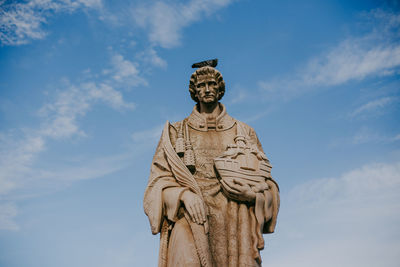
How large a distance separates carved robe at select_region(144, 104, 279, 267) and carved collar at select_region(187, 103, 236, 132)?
1.75 ft

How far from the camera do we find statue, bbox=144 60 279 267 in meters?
7.20

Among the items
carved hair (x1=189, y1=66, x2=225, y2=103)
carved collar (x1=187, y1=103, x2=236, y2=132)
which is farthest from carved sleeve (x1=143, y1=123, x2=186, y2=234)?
carved hair (x1=189, y1=66, x2=225, y2=103)

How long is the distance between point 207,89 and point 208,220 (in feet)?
8.80

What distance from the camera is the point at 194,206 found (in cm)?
728

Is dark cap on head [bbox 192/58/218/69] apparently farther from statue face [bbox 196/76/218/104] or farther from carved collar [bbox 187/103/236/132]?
carved collar [bbox 187/103/236/132]

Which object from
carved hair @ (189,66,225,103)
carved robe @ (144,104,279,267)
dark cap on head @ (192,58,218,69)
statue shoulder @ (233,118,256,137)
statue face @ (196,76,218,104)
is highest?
dark cap on head @ (192,58,218,69)

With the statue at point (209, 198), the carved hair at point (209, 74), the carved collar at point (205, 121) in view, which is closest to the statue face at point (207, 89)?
the carved hair at point (209, 74)

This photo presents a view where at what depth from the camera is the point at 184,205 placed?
742 cm

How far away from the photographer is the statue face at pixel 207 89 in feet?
29.1

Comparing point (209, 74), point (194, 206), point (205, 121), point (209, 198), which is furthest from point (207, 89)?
point (194, 206)

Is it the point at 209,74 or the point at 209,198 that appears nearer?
the point at 209,198

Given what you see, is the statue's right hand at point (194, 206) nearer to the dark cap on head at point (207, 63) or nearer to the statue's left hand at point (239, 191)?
the statue's left hand at point (239, 191)

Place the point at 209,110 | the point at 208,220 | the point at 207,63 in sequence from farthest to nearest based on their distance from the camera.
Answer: the point at 207,63
the point at 209,110
the point at 208,220

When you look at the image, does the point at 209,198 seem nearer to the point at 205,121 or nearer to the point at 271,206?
the point at 271,206
